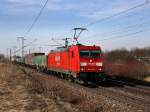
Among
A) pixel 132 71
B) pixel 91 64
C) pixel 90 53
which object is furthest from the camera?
pixel 132 71

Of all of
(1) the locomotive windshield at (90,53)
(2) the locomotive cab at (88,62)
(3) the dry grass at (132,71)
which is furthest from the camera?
(3) the dry grass at (132,71)

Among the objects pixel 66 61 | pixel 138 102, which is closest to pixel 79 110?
pixel 138 102

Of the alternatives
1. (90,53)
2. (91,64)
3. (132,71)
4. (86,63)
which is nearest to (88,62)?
(86,63)

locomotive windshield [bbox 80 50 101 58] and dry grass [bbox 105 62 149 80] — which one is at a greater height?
locomotive windshield [bbox 80 50 101 58]

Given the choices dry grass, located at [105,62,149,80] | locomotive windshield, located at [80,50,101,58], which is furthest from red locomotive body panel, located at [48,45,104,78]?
dry grass, located at [105,62,149,80]

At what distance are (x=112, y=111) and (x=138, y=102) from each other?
408 cm

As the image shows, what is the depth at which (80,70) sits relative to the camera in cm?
2798

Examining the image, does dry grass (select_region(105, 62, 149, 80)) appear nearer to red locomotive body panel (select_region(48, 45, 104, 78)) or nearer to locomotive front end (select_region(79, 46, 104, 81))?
red locomotive body panel (select_region(48, 45, 104, 78))

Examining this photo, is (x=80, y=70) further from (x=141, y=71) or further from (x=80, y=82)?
(x=141, y=71)

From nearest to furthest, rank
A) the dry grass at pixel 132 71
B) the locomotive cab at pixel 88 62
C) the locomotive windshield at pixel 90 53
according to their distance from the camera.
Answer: the locomotive cab at pixel 88 62, the locomotive windshield at pixel 90 53, the dry grass at pixel 132 71

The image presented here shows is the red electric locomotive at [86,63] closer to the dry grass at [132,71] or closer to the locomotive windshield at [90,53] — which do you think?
the locomotive windshield at [90,53]

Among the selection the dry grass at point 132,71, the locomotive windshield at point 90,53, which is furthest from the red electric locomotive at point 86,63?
the dry grass at point 132,71

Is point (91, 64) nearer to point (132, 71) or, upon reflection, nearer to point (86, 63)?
point (86, 63)

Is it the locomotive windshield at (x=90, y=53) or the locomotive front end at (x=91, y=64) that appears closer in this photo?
the locomotive front end at (x=91, y=64)
